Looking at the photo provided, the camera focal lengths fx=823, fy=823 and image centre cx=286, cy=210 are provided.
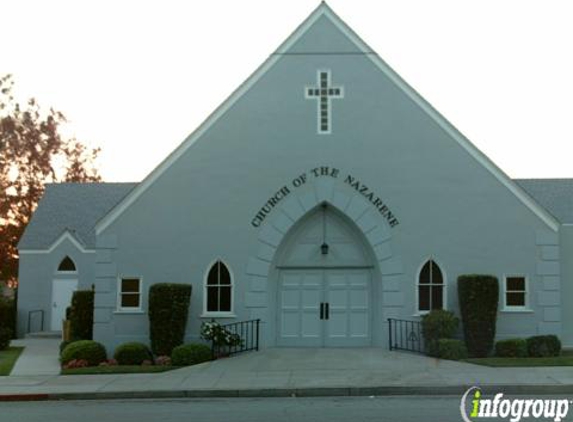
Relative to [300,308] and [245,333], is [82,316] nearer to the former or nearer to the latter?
[245,333]

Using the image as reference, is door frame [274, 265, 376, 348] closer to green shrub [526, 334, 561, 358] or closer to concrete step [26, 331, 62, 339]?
green shrub [526, 334, 561, 358]

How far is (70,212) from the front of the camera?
3522 centimetres

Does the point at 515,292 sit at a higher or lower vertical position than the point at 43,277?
lower

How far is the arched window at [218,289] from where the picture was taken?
2117cm

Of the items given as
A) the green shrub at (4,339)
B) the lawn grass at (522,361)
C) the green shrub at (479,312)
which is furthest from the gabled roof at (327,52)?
the green shrub at (4,339)

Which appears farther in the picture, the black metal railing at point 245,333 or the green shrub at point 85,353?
the black metal railing at point 245,333

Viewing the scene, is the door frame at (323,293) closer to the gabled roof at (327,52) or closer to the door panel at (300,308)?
the door panel at (300,308)

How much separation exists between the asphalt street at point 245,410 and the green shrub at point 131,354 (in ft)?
15.6

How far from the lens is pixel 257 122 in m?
21.4

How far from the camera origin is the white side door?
105 ft

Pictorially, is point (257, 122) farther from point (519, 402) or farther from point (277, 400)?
point (519, 402)

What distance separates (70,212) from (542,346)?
2211 cm

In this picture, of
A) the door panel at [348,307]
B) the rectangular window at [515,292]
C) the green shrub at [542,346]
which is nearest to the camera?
the green shrub at [542,346]
